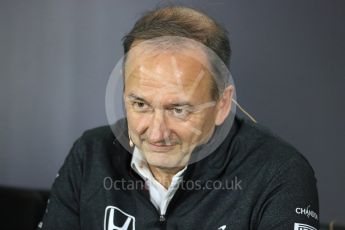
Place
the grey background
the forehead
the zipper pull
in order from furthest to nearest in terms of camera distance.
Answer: the grey background < the zipper pull < the forehead

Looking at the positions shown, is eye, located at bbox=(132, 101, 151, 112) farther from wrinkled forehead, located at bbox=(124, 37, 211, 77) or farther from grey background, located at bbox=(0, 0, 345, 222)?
grey background, located at bbox=(0, 0, 345, 222)

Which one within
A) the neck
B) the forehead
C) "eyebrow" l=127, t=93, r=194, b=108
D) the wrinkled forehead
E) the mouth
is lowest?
the neck

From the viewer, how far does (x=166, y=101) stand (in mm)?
990

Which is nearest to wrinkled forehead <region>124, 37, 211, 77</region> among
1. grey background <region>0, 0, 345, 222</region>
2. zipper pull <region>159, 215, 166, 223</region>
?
zipper pull <region>159, 215, 166, 223</region>

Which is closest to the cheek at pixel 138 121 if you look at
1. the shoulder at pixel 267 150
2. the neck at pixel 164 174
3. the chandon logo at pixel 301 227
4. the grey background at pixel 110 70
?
the neck at pixel 164 174

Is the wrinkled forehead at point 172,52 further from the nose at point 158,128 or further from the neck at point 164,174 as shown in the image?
the neck at point 164,174

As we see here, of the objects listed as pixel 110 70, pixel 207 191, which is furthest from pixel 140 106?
pixel 110 70

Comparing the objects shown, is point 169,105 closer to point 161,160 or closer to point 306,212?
point 161,160

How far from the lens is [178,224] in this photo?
110 centimetres

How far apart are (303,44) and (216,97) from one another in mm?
550

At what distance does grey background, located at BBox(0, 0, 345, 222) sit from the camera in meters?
1.48

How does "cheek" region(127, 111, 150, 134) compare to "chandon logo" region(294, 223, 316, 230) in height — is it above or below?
above

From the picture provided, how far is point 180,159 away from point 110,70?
26.2 inches

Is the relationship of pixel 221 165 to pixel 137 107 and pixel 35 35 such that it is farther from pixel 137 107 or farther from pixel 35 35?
pixel 35 35
